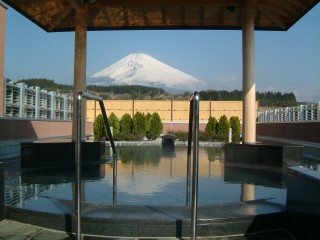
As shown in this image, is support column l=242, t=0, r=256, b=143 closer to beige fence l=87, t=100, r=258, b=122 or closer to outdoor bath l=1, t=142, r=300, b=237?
outdoor bath l=1, t=142, r=300, b=237

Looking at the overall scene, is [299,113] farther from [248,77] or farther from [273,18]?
[248,77]

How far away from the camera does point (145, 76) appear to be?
743 inches

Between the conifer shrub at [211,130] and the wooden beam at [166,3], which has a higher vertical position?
the wooden beam at [166,3]

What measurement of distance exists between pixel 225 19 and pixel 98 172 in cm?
708

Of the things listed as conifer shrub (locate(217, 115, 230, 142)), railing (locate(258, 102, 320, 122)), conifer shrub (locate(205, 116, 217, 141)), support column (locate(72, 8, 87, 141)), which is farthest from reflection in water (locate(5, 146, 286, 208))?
conifer shrub (locate(205, 116, 217, 141))

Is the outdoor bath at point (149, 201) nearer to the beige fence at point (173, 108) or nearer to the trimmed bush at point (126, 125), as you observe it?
the trimmed bush at point (126, 125)

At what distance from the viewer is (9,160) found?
11.0 metres

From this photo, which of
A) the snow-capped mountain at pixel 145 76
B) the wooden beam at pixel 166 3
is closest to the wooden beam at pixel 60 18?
the wooden beam at pixel 166 3

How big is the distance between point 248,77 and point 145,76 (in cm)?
919

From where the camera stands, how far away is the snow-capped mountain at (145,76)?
18.3 meters

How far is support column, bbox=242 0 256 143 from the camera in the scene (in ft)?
33.8

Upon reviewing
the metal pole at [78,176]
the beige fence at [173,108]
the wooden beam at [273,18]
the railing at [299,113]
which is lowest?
the metal pole at [78,176]

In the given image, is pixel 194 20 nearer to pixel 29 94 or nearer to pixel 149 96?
pixel 29 94

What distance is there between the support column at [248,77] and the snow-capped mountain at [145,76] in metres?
→ 6.88
